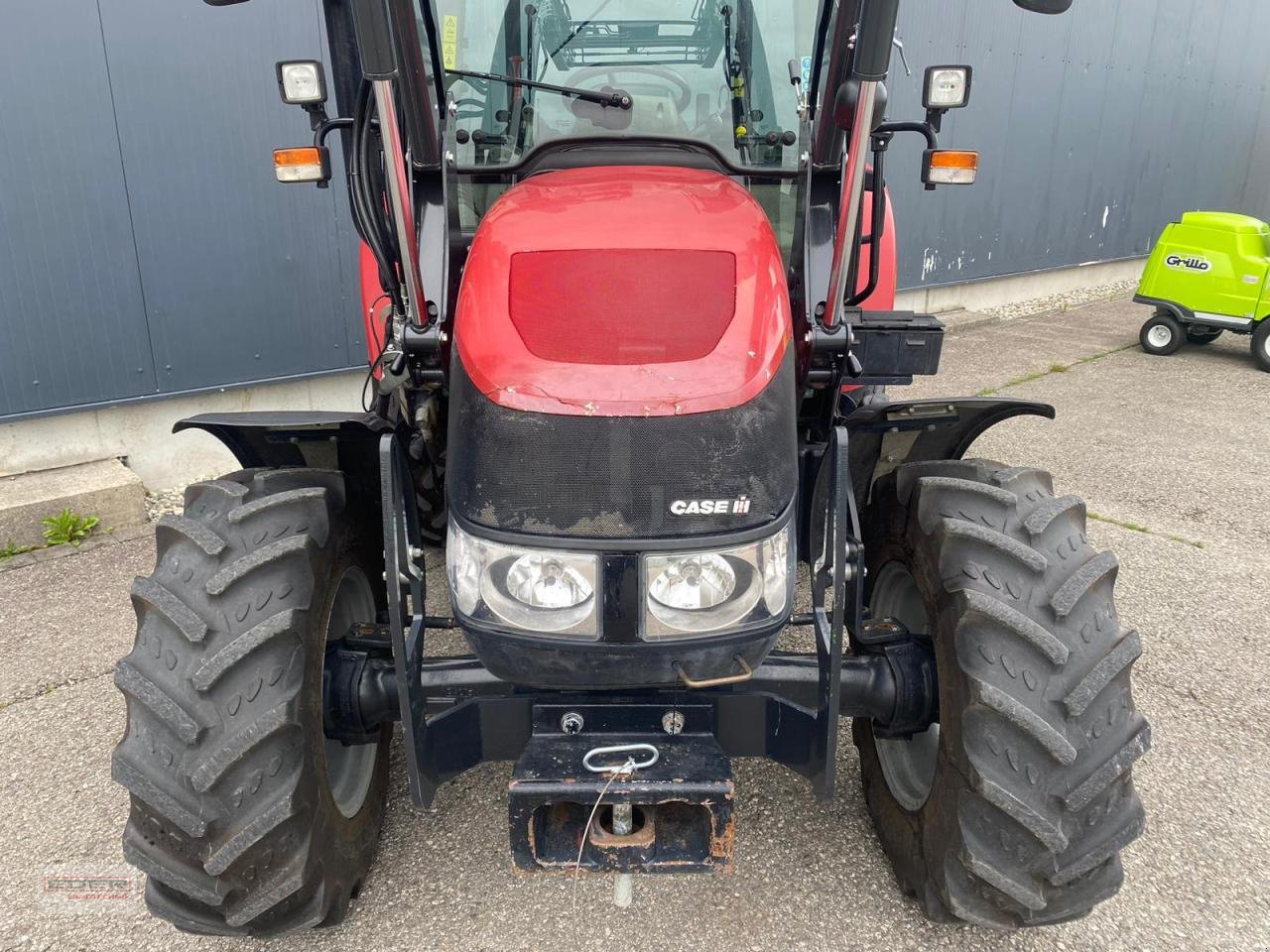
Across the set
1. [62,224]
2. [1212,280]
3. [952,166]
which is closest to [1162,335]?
[1212,280]

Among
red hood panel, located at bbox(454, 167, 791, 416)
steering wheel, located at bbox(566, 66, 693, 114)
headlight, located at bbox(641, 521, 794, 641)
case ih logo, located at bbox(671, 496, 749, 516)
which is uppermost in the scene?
steering wheel, located at bbox(566, 66, 693, 114)

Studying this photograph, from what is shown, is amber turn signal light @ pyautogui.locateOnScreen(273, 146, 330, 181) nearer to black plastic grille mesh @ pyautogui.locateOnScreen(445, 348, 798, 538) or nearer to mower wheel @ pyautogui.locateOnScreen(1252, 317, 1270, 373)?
black plastic grille mesh @ pyautogui.locateOnScreen(445, 348, 798, 538)

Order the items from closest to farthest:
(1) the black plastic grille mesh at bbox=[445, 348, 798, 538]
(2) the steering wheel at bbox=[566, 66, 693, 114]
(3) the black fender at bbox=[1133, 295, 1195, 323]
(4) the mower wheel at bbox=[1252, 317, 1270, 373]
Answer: (1) the black plastic grille mesh at bbox=[445, 348, 798, 538] < (2) the steering wheel at bbox=[566, 66, 693, 114] < (4) the mower wheel at bbox=[1252, 317, 1270, 373] < (3) the black fender at bbox=[1133, 295, 1195, 323]

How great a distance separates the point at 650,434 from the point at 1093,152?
11.1 metres

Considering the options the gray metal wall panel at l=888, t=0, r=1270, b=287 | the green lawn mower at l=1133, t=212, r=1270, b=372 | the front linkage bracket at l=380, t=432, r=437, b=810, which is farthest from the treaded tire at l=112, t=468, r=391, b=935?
the green lawn mower at l=1133, t=212, r=1270, b=372

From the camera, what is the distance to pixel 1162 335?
27.3 feet

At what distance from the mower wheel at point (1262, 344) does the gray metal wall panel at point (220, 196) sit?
7169 mm

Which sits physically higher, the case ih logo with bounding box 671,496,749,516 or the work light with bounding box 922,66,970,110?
the work light with bounding box 922,66,970,110

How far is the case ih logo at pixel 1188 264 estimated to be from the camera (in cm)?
770

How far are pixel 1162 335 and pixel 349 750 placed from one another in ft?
27.2

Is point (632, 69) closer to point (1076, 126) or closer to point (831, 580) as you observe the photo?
point (831, 580)

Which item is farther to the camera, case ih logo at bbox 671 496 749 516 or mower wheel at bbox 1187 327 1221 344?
mower wheel at bbox 1187 327 1221 344

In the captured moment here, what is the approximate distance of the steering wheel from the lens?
251 centimetres

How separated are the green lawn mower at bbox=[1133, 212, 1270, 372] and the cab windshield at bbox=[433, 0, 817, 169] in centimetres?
651
